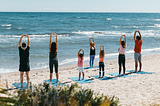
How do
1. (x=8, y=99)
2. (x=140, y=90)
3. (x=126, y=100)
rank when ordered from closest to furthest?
(x=8, y=99) → (x=126, y=100) → (x=140, y=90)

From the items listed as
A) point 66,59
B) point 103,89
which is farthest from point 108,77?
point 66,59

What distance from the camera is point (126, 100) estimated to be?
5.58m

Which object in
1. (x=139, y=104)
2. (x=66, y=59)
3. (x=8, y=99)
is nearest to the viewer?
(x=8, y=99)

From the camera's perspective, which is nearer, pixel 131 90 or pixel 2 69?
pixel 131 90

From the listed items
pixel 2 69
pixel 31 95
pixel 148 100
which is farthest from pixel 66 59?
pixel 31 95

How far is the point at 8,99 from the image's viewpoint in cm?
240

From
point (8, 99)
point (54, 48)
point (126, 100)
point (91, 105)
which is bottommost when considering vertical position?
point (126, 100)

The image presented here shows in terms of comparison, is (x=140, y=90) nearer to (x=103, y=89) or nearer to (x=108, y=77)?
(x=103, y=89)

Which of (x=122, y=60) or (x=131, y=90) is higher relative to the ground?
(x=122, y=60)

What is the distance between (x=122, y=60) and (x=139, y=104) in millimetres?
3008

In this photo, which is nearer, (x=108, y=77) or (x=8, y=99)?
(x=8, y=99)

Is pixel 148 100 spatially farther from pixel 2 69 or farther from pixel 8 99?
pixel 2 69

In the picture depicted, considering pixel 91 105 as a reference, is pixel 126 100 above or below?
below

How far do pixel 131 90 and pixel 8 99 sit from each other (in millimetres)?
4959
